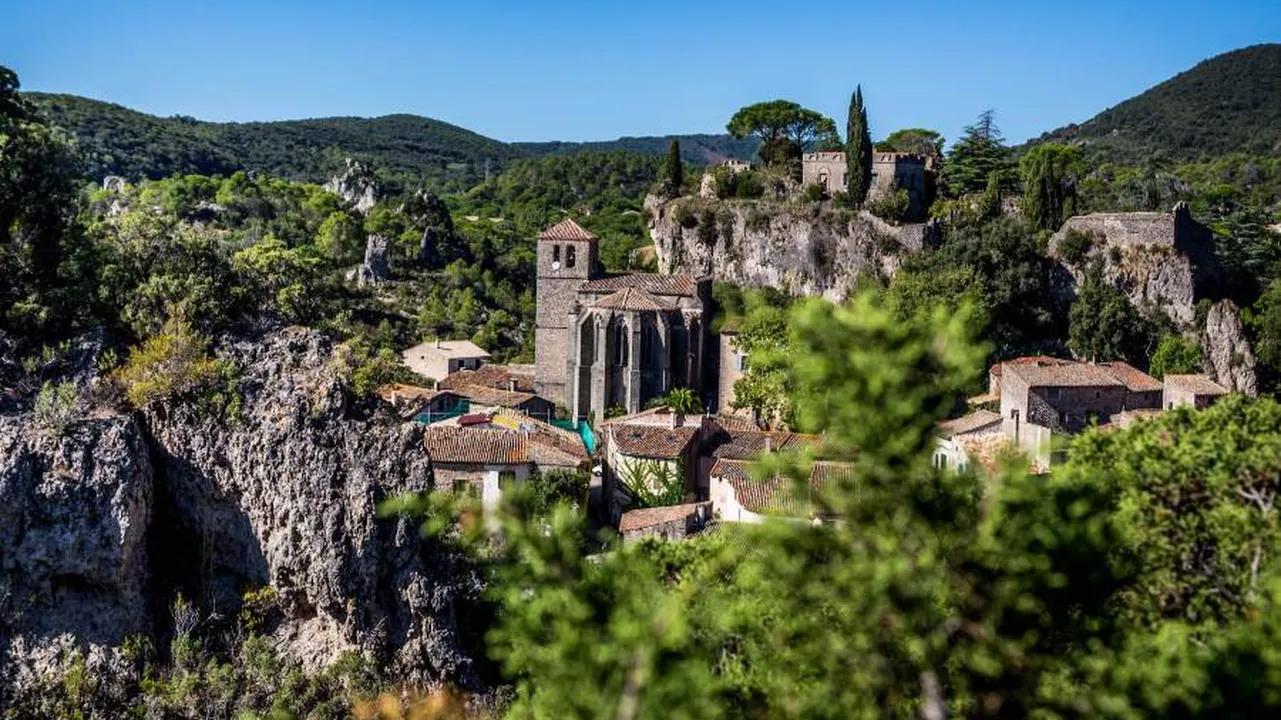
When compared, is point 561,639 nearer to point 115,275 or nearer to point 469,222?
point 115,275

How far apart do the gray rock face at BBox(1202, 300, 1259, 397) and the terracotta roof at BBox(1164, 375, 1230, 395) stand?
7.01ft

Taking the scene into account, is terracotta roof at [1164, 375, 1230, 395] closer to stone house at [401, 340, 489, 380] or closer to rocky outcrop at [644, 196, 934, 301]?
rocky outcrop at [644, 196, 934, 301]

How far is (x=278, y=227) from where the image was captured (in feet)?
249

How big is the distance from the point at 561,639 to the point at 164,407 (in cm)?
1214

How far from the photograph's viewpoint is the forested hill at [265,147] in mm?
117500

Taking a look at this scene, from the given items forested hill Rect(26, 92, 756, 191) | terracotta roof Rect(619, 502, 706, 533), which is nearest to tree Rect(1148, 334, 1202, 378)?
terracotta roof Rect(619, 502, 706, 533)

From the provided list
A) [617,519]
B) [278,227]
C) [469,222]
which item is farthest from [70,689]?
[469,222]

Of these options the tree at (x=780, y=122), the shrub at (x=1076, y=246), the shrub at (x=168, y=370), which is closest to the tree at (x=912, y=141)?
the tree at (x=780, y=122)

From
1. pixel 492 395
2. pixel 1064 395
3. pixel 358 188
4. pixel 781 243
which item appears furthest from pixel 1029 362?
pixel 358 188

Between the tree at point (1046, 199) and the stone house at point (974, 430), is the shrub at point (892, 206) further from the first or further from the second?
the stone house at point (974, 430)

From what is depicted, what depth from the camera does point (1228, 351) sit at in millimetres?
37344

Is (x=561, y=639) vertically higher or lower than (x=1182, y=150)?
lower

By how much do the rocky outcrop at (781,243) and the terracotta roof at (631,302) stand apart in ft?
28.2

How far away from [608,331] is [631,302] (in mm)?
1361
